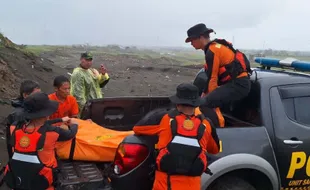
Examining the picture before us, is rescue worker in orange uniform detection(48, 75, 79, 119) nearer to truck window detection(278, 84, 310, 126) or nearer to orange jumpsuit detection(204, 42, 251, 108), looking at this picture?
orange jumpsuit detection(204, 42, 251, 108)

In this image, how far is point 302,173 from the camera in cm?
405

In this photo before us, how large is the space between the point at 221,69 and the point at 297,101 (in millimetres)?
900

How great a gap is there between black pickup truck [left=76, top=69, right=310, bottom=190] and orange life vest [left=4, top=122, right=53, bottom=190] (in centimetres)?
62

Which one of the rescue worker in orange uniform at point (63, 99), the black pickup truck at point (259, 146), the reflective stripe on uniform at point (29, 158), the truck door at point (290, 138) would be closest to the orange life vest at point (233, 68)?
the black pickup truck at point (259, 146)

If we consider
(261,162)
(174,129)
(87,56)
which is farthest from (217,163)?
(87,56)

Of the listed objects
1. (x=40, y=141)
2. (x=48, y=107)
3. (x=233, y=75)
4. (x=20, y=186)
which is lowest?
(x=20, y=186)

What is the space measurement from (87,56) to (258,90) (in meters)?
3.23

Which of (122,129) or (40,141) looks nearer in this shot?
(40,141)

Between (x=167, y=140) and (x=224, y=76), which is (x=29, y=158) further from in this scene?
(x=224, y=76)

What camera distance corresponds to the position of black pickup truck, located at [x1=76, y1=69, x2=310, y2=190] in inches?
141

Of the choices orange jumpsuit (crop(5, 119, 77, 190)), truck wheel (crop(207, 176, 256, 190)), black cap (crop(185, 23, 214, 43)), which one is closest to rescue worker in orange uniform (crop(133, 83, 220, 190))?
truck wheel (crop(207, 176, 256, 190))

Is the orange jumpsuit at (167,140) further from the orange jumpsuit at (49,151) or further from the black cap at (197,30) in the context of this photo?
the black cap at (197,30)

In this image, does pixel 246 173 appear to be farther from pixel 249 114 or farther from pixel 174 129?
pixel 174 129

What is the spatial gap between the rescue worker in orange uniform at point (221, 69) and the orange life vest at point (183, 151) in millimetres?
1043
